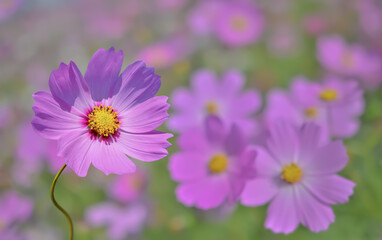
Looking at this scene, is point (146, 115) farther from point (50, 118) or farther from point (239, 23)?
point (239, 23)

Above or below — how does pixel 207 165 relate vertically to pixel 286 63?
above

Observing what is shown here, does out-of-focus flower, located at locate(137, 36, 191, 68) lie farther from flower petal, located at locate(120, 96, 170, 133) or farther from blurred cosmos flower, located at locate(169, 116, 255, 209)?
flower petal, located at locate(120, 96, 170, 133)

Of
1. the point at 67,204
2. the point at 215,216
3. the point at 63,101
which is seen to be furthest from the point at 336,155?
the point at 67,204

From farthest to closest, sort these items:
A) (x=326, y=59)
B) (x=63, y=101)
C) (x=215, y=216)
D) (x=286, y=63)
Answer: (x=286, y=63)
(x=326, y=59)
(x=215, y=216)
(x=63, y=101)

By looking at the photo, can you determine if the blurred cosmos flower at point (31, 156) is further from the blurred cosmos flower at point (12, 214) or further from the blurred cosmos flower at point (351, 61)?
the blurred cosmos flower at point (351, 61)

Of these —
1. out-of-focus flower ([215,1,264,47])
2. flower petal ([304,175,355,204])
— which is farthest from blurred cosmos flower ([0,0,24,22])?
flower petal ([304,175,355,204])

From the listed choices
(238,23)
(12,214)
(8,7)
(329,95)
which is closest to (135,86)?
(329,95)

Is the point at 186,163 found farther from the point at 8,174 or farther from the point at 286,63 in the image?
the point at 286,63
